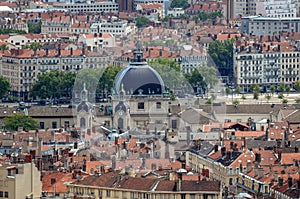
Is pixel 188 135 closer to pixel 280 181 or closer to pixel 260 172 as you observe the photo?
pixel 260 172

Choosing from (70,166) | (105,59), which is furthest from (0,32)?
(70,166)

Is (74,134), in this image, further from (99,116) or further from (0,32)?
(0,32)

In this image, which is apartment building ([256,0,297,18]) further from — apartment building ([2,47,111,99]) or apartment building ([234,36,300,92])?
apartment building ([2,47,111,99])

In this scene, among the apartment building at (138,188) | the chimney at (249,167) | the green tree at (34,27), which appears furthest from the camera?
the green tree at (34,27)

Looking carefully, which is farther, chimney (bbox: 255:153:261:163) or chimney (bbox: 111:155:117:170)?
chimney (bbox: 255:153:261:163)

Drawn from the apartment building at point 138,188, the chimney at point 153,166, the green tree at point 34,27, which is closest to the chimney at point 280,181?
the chimney at point 153,166

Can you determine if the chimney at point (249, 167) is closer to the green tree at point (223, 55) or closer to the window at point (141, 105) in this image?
the window at point (141, 105)

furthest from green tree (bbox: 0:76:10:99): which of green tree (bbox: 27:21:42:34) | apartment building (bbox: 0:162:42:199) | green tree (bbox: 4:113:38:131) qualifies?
apartment building (bbox: 0:162:42:199)
